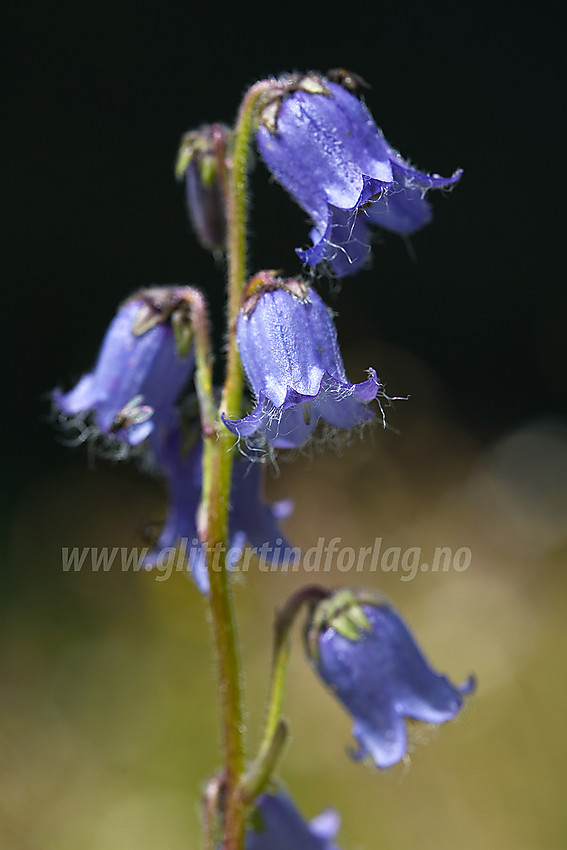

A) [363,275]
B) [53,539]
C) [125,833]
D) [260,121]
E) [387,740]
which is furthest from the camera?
[363,275]

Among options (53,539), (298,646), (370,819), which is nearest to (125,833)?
(370,819)

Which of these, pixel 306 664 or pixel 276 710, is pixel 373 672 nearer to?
pixel 276 710

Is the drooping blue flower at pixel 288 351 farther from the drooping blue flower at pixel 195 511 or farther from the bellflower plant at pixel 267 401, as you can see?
the drooping blue flower at pixel 195 511

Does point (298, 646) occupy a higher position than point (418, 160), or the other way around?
point (418, 160)

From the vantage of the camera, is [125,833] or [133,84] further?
[133,84]

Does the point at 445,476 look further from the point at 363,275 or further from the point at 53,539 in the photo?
the point at 53,539

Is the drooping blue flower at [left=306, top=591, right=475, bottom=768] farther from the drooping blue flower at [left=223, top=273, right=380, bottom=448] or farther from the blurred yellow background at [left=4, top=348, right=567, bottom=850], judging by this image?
the blurred yellow background at [left=4, top=348, right=567, bottom=850]

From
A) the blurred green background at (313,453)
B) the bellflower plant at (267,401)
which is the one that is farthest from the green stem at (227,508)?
the blurred green background at (313,453)
